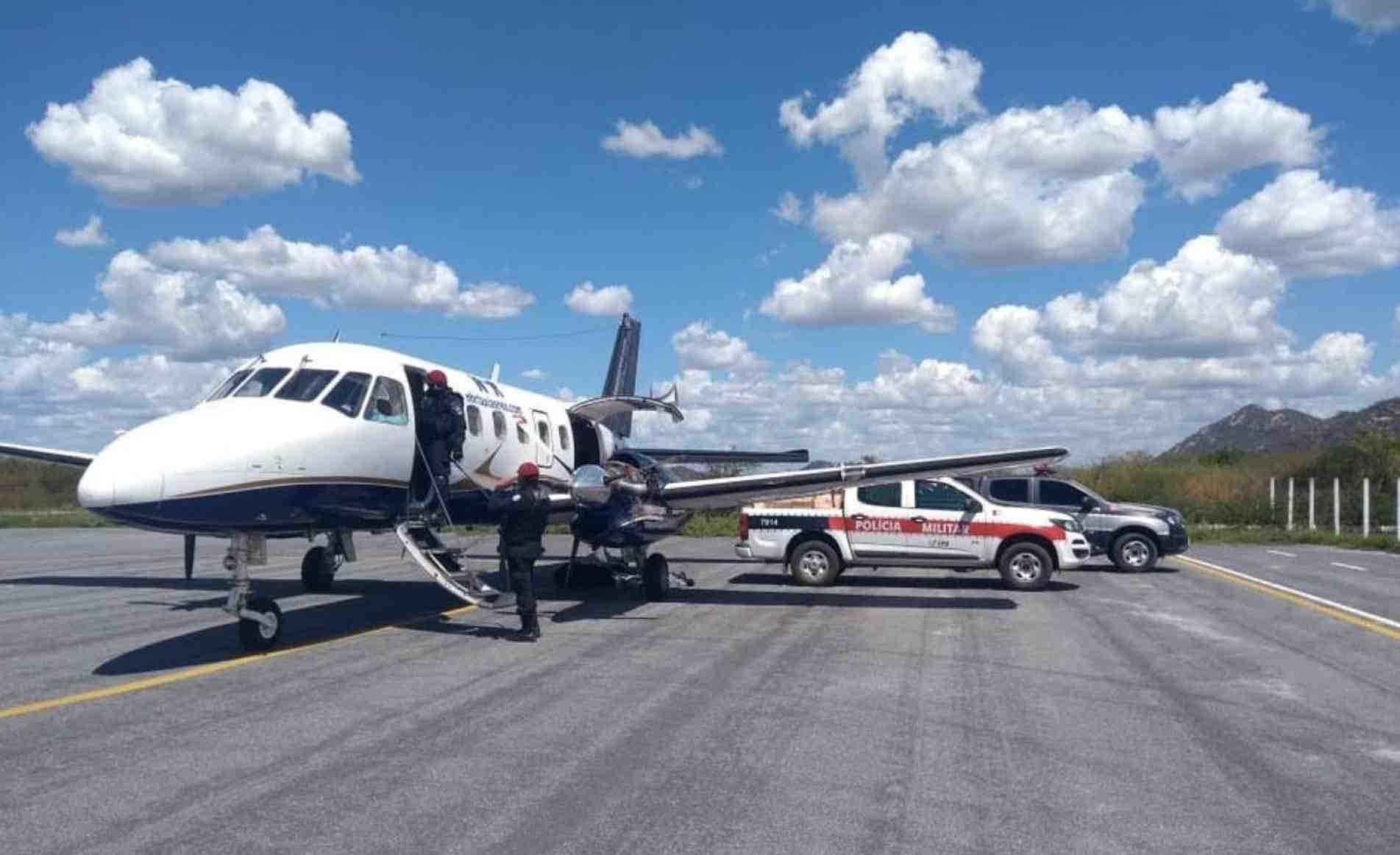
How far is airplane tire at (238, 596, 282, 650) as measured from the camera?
38.1 ft

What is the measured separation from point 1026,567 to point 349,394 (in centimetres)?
1114

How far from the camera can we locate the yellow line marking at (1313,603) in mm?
14500

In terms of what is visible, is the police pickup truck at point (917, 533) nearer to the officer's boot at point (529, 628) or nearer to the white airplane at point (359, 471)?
the white airplane at point (359, 471)

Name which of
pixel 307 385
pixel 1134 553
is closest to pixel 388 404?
pixel 307 385

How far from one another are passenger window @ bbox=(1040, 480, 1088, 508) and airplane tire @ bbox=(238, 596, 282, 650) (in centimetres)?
1632

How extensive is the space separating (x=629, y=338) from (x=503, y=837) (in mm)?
21801

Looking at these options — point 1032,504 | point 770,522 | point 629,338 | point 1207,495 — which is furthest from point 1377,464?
point 770,522

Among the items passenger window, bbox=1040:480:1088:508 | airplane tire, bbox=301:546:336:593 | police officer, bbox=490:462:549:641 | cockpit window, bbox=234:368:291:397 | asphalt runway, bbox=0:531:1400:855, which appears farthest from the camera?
passenger window, bbox=1040:480:1088:508

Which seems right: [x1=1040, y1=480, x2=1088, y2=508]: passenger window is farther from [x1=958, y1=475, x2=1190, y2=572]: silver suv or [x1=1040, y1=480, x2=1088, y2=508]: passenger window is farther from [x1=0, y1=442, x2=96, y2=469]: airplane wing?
[x1=0, y1=442, x2=96, y2=469]: airplane wing

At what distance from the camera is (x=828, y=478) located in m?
16.5

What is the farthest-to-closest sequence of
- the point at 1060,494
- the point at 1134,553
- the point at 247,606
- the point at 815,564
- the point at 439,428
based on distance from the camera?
1. the point at 1060,494
2. the point at 1134,553
3. the point at 815,564
4. the point at 439,428
5. the point at 247,606

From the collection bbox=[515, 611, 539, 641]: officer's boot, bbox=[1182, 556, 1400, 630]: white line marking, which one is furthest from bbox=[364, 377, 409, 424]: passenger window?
bbox=[1182, 556, 1400, 630]: white line marking

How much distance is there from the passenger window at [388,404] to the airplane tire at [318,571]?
5072 mm

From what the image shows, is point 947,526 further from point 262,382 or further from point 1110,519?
point 262,382
